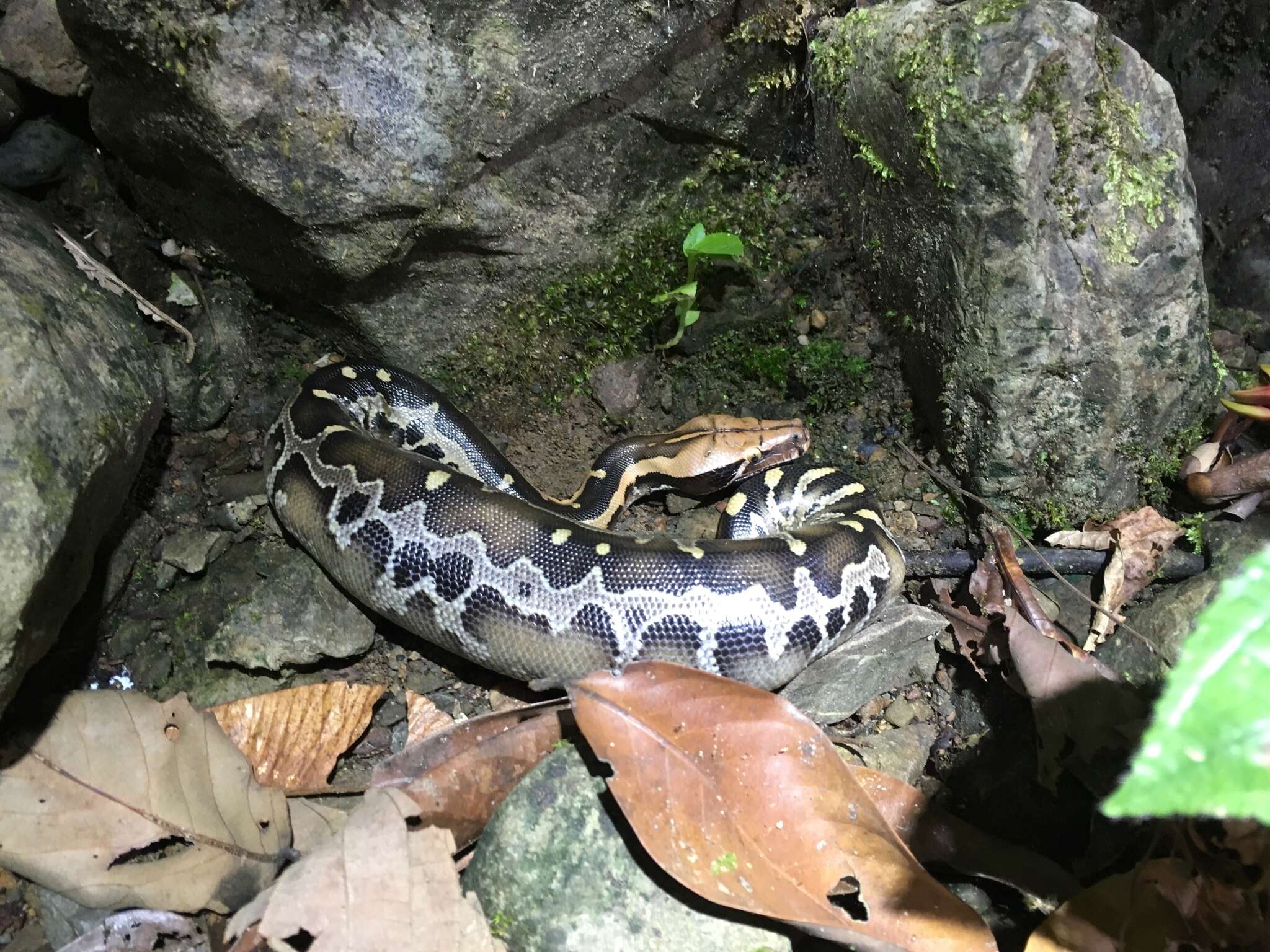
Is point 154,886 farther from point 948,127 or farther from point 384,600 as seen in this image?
point 948,127

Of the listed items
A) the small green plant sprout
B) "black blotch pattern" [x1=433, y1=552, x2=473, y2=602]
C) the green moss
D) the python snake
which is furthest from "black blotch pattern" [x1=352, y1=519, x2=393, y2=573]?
the small green plant sprout

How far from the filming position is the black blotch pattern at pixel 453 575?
11.5ft

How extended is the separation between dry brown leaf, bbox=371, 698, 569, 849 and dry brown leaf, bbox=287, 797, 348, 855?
0.35m

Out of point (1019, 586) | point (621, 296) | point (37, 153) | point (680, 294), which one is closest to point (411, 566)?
point (621, 296)

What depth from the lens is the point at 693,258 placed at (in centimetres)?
388

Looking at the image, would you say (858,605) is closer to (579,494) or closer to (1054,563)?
(1054,563)

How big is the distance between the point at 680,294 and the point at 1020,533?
1841 mm

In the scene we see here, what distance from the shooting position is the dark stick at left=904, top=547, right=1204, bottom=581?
336 cm

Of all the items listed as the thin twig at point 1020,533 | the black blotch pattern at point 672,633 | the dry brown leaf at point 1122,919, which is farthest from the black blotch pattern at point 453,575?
the dry brown leaf at point 1122,919

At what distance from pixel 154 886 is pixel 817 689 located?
250 centimetres

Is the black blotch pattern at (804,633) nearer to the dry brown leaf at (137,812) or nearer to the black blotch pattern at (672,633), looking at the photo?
the black blotch pattern at (672,633)

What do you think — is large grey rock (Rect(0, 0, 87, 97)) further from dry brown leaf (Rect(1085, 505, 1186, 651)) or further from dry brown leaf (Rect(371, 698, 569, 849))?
dry brown leaf (Rect(1085, 505, 1186, 651))

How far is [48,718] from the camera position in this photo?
9.87 ft

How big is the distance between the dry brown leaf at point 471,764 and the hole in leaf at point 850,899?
40.6 inches
